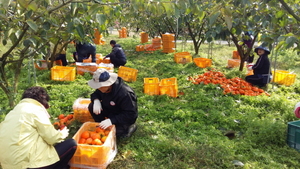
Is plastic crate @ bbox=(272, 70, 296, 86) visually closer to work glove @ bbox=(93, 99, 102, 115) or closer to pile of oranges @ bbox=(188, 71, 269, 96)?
pile of oranges @ bbox=(188, 71, 269, 96)

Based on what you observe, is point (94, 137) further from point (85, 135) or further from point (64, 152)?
point (64, 152)

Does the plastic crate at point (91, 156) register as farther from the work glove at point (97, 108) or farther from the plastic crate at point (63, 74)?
the plastic crate at point (63, 74)

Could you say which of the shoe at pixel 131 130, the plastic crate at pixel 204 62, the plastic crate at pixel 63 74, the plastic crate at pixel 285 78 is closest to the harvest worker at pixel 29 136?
the shoe at pixel 131 130

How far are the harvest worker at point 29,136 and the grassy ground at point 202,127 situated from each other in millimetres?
916

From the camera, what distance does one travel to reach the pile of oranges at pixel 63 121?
13.4 feet

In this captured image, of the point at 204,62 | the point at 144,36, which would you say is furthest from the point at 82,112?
the point at 144,36

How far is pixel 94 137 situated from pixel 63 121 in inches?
46.6

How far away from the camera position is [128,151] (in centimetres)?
357

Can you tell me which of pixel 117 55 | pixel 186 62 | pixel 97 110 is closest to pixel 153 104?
pixel 97 110

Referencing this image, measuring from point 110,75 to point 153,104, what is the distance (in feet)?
7.12

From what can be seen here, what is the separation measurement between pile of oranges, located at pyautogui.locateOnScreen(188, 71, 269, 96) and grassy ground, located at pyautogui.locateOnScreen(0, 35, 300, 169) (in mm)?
206

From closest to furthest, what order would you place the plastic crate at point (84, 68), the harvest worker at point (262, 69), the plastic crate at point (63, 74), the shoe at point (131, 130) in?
the shoe at point (131, 130), the harvest worker at point (262, 69), the plastic crate at point (63, 74), the plastic crate at point (84, 68)

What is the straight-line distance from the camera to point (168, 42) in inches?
455

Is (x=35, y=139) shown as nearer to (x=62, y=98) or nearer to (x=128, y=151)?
(x=128, y=151)
